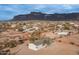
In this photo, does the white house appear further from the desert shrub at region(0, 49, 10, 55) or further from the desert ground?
the desert shrub at region(0, 49, 10, 55)

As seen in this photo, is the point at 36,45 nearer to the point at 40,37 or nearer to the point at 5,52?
the point at 40,37

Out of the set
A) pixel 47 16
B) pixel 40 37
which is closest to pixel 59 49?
pixel 40 37

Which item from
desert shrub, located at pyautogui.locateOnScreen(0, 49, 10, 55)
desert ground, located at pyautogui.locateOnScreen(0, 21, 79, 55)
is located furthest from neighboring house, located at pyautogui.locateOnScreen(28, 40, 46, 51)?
desert shrub, located at pyautogui.locateOnScreen(0, 49, 10, 55)

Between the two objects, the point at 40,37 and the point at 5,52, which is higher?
the point at 40,37

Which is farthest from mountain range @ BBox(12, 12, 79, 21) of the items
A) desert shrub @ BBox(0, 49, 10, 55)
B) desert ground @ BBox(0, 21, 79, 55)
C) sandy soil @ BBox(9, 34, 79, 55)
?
desert shrub @ BBox(0, 49, 10, 55)

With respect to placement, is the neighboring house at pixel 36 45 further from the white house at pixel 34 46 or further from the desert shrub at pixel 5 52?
the desert shrub at pixel 5 52

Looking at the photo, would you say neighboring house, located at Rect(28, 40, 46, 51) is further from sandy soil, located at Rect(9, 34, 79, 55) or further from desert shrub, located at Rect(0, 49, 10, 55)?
desert shrub, located at Rect(0, 49, 10, 55)

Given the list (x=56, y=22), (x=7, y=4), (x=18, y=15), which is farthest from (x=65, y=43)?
(x=7, y=4)

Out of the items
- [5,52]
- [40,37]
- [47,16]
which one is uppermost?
[47,16]

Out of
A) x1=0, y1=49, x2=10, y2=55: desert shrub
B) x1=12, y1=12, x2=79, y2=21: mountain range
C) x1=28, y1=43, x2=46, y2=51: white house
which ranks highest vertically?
x1=12, y1=12, x2=79, y2=21: mountain range

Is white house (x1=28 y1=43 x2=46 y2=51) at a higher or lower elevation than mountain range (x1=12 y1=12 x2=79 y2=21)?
lower

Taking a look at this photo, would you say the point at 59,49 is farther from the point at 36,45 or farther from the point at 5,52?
the point at 5,52

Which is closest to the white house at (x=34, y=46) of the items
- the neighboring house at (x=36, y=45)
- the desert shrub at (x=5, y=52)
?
the neighboring house at (x=36, y=45)
